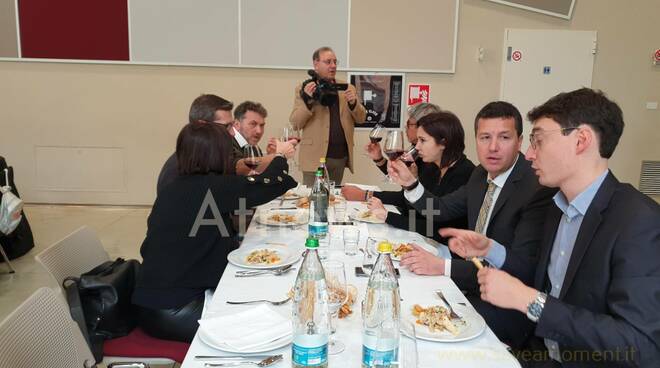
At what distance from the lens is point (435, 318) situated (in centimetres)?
143

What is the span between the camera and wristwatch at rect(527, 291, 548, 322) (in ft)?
4.38

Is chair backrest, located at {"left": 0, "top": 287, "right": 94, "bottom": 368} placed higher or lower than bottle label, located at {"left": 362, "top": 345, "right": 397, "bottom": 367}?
lower

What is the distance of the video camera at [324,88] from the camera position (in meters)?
4.49

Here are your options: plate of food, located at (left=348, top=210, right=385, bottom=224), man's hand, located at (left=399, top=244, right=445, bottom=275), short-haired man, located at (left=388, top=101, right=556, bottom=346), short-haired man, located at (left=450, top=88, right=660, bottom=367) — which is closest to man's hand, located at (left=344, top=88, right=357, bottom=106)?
plate of food, located at (left=348, top=210, right=385, bottom=224)

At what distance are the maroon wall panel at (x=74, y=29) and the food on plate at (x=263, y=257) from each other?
4.63 m

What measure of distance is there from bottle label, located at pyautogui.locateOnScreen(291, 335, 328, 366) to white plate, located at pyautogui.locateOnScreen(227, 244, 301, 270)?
74cm

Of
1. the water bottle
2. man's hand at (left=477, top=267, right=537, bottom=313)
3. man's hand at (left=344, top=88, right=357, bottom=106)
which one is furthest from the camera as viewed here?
man's hand at (left=344, top=88, right=357, bottom=106)

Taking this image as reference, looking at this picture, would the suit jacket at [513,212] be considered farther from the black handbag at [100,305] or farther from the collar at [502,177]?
the black handbag at [100,305]

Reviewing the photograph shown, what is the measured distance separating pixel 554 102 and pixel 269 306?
1057mm

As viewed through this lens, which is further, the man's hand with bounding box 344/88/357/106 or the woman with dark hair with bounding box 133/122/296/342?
the man's hand with bounding box 344/88/357/106

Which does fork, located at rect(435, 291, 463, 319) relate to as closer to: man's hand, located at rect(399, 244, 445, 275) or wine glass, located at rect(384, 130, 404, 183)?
man's hand, located at rect(399, 244, 445, 275)

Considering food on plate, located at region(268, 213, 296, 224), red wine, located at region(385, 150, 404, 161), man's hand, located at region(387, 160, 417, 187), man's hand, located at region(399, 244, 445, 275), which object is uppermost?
red wine, located at region(385, 150, 404, 161)

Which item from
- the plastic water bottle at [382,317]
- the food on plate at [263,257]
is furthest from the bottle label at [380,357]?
the food on plate at [263,257]

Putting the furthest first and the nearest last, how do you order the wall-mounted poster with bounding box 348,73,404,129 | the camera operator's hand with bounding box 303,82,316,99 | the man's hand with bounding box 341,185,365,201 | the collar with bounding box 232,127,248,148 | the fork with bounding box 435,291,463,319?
the wall-mounted poster with bounding box 348,73,404,129 < the camera operator's hand with bounding box 303,82,316,99 < the collar with bounding box 232,127,248,148 < the man's hand with bounding box 341,185,365,201 < the fork with bounding box 435,291,463,319
